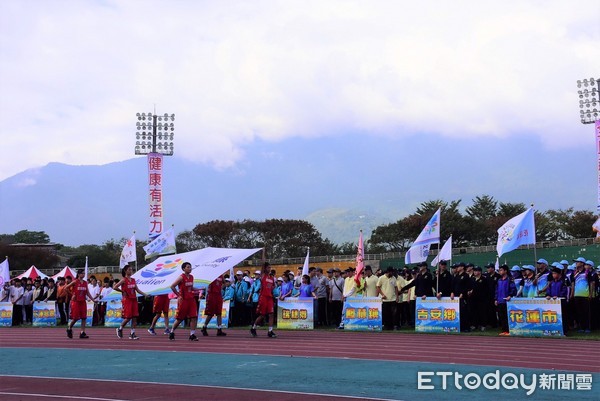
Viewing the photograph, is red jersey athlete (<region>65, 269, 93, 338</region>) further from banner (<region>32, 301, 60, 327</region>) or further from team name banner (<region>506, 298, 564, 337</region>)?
team name banner (<region>506, 298, 564, 337</region>)

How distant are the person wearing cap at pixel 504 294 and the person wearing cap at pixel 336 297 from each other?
4.80 meters

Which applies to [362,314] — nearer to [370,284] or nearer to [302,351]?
[370,284]

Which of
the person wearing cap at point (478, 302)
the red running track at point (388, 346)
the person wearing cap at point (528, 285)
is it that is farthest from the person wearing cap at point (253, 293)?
the person wearing cap at point (528, 285)

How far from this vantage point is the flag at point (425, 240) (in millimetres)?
20641

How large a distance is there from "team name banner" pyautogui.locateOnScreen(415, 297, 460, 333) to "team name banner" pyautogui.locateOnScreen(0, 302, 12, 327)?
15168mm

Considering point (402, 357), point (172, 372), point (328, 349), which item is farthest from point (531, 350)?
point (172, 372)

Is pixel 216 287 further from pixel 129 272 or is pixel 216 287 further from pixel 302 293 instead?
pixel 302 293

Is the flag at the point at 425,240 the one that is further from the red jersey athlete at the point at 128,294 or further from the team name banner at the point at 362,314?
the red jersey athlete at the point at 128,294

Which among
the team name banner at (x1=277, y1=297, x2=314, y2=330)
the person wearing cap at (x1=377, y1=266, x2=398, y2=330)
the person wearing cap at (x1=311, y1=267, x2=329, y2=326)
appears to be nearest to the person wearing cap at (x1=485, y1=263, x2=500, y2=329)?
the person wearing cap at (x1=377, y1=266, x2=398, y2=330)

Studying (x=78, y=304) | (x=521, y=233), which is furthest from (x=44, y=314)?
(x=521, y=233)

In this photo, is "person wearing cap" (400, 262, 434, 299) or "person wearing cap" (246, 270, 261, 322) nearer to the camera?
"person wearing cap" (400, 262, 434, 299)

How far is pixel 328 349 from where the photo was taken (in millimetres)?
14078

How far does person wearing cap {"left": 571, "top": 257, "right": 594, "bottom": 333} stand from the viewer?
56.1ft

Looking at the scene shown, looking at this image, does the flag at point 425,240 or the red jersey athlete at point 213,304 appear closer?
the red jersey athlete at point 213,304
